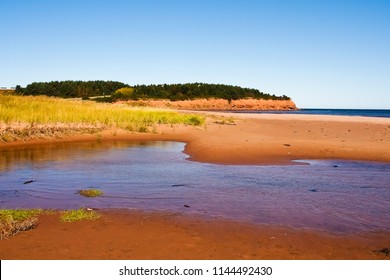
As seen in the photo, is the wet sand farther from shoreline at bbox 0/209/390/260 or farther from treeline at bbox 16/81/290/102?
treeline at bbox 16/81/290/102

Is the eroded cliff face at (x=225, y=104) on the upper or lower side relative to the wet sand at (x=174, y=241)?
upper

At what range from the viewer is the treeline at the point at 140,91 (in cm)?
9506

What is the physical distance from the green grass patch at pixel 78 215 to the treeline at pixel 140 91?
75.2 m

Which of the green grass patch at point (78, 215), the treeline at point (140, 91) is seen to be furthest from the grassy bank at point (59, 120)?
the treeline at point (140, 91)

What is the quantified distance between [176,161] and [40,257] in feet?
28.3

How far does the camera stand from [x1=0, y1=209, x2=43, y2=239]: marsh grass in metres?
5.40

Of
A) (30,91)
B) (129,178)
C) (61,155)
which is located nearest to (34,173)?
(129,178)

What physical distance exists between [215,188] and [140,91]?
93482mm

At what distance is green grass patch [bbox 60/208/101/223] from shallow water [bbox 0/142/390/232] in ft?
2.21

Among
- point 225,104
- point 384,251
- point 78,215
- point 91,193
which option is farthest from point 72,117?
point 225,104

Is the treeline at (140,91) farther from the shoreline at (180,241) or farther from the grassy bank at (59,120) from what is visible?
the shoreline at (180,241)

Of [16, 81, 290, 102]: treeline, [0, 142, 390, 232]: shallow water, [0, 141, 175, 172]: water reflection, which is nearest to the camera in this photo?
[0, 142, 390, 232]: shallow water

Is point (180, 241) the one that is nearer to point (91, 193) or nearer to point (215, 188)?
point (91, 193)

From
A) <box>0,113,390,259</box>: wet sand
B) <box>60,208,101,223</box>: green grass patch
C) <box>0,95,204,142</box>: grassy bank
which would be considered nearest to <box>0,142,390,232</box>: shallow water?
<box>0,113,390,259</box>: wet sand
